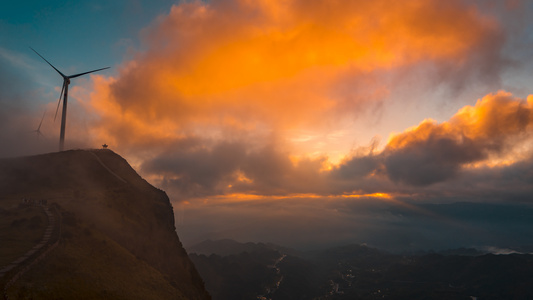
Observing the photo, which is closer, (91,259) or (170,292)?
(91,259)

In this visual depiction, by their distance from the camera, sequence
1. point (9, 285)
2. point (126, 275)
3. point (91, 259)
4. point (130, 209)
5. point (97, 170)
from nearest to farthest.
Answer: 1. point (9, 285)
2. point (91, 259)
3. point (126, 275)
4. point (130, 209)
5. point (97, 170)

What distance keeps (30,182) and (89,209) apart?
54.6 meters

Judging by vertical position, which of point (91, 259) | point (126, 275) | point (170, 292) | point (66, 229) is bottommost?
point (170, 292)

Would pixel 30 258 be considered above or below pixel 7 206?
below

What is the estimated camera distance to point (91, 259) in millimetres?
66125

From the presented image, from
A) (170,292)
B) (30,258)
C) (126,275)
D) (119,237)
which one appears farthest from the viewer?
(119,237)

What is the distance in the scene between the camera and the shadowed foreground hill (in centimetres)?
5391

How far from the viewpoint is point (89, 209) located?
97.4 meters

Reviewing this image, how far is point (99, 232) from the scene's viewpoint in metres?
82.9

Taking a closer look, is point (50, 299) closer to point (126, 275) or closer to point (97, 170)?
point (126, 275)

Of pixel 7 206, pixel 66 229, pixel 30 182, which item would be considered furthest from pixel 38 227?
pixel 30 182

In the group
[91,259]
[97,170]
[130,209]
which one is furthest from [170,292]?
[97,170]

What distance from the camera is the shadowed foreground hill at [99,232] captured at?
53906 mm

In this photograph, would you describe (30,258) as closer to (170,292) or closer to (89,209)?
(170,292)
